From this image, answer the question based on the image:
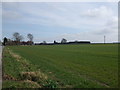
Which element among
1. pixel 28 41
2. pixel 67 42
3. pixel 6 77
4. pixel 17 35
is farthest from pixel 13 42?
pixel 6 77

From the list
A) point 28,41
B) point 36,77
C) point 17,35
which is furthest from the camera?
point 28,41

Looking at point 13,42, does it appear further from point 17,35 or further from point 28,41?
point 28,41

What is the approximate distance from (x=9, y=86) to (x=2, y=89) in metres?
0.49

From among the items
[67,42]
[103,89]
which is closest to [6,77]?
[103,89]

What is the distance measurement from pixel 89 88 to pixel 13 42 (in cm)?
13470

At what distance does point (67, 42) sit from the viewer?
182 m

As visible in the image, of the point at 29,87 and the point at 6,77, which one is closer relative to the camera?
the point at 29,87

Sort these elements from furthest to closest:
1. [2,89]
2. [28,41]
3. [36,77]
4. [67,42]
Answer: [67,42], [28,41], [36,77], [2,89]

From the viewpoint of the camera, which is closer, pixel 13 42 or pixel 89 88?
pixel 89 88

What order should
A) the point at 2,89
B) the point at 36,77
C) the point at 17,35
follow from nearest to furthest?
the point at 2,89, the point at 36,77, the point at 17,35

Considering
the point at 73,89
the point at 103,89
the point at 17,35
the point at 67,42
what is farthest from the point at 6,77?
the point at 67,42

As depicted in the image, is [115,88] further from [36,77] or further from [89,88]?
[36,77]

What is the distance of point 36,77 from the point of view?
984 cm

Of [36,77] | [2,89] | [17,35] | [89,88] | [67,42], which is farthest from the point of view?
[67,42]
